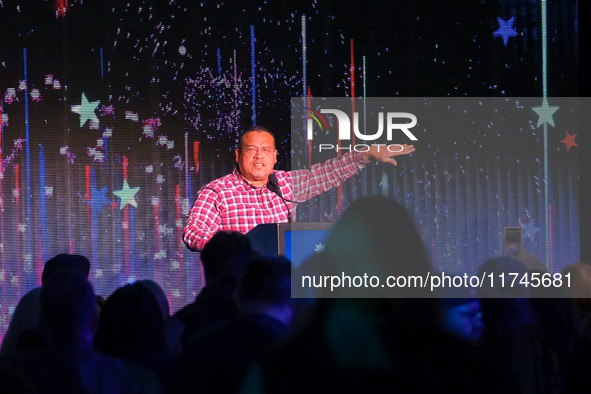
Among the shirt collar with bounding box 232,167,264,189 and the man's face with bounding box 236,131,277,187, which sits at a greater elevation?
the man's face with bounding box 236,131,277,187

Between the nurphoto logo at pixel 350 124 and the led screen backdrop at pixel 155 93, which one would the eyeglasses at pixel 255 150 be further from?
the nurphoto logo at pixel 350 124

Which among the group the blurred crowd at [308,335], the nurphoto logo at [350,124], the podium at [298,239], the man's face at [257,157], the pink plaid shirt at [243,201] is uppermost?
the nurphoto logo at [350,124]

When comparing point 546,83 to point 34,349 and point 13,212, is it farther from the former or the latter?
point 34,349

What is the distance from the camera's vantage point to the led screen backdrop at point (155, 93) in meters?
4.72

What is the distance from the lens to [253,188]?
3824mm

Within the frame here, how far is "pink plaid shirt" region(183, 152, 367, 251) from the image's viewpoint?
3611mm

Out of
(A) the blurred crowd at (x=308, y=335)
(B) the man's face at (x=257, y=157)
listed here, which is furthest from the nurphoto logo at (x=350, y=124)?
(A) the blurred crowd at (x=308, y=335)

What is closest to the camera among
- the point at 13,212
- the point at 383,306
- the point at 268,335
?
the point at 383,306

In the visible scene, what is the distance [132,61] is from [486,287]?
10.8 ft

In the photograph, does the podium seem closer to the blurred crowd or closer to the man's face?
the blurred crowd

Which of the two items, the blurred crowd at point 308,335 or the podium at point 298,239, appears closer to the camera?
the blurred crowd at point 308,335

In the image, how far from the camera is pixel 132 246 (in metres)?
4.74

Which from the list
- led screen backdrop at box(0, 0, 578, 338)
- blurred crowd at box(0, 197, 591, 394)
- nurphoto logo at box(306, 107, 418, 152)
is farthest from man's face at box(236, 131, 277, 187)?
blurred crowd at box(0, 197, 591, 394)

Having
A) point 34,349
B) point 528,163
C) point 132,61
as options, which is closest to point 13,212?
point 132,61
